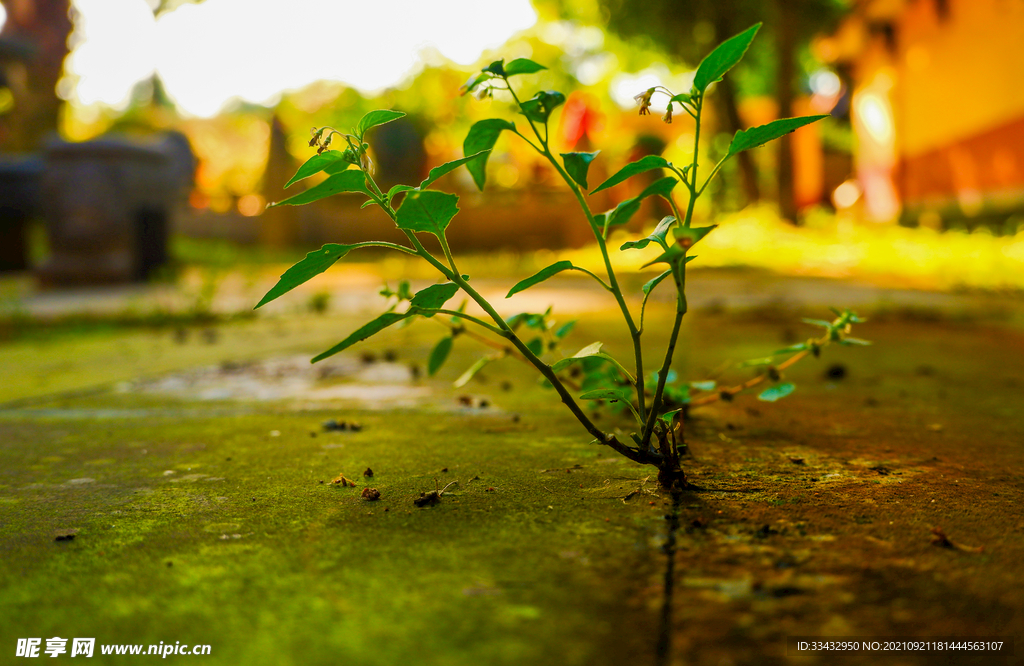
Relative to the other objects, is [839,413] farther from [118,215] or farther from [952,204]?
[952,204]

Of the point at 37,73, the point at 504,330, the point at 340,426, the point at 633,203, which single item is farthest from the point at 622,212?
the point at 37,73

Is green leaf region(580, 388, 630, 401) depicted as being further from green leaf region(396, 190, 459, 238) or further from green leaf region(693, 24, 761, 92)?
green leaf region(693, 24, 761, 92)

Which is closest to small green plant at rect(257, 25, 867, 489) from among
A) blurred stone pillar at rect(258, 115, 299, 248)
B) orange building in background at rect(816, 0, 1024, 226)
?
orange building in background at rect(816, 0, 1024, 226)

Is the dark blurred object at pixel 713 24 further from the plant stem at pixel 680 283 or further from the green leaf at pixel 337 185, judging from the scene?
the green leaf at pixel 337 185

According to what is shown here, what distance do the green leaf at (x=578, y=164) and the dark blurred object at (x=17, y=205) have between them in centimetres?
784

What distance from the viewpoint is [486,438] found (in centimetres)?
164

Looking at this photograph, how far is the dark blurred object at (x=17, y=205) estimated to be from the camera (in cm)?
763

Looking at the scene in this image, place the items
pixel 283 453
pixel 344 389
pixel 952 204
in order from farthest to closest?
pixel 952 204, pixel 344 389, pixel 283 453

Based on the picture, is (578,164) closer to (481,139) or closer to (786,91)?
(481,139)

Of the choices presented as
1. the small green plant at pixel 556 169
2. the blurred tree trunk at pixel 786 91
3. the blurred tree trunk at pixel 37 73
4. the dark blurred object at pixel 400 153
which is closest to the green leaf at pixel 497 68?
the small green plant at pixel 556 169

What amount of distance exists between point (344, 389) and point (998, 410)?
163 centimetres

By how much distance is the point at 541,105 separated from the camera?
1.11 m

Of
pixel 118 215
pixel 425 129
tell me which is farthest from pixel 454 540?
pixel 425 129

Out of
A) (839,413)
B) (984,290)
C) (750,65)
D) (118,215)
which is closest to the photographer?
(839,413)
